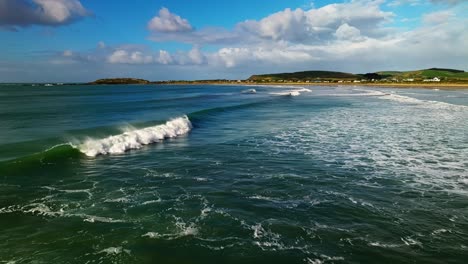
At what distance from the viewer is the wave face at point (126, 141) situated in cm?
2034

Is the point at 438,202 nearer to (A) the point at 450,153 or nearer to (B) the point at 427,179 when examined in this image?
(B) the point at 427,179

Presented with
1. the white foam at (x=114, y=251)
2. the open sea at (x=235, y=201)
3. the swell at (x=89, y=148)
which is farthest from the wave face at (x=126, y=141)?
the white foam at (x=114, y=251)

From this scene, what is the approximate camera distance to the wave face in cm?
2034

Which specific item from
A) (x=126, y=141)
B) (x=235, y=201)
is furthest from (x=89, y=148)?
(x=235, y=201)

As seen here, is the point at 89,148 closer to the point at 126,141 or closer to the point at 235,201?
the point at 126,141

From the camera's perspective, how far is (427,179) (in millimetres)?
14164

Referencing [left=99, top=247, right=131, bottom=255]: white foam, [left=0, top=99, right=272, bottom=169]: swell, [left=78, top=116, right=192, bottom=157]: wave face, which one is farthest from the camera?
[left=78, top=116, right=192, bottom=157]: wave face

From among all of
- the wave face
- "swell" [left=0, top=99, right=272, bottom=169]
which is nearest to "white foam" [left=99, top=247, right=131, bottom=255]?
"swell" [left=0, top=99, right=272, bottom=169]

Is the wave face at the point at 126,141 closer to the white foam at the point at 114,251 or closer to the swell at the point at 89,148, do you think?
the swell at the point at 89,148

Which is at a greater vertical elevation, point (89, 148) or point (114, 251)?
→ point (89, 148)

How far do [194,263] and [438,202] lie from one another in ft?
28.9

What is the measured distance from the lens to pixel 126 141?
2195 cm

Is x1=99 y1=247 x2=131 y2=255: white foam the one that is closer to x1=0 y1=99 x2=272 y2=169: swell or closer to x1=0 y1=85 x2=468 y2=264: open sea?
x1=0 y1=85 x2=468 y2=264: open sea

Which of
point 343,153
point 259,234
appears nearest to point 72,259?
point 259,234
